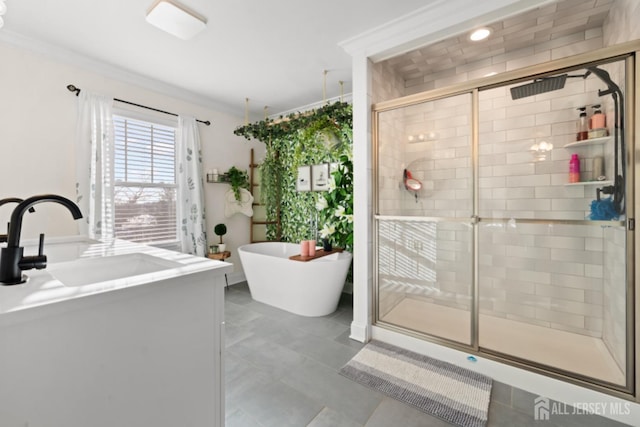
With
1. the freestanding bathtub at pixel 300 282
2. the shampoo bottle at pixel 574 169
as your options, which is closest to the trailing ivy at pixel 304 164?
the freestanding bathtub at pixel 300 282

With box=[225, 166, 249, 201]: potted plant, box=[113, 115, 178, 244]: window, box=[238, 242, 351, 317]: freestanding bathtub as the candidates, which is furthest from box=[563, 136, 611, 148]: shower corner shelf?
box=[113, 115, 178, 244]: window

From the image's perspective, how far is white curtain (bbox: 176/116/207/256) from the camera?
350cm

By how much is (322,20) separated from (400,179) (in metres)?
1.53

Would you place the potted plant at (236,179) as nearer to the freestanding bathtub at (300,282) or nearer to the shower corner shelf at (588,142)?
the freestanding bathtub at (300,282)

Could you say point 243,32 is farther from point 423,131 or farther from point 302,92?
point 423,131

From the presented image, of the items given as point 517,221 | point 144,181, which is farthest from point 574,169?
point 144,181

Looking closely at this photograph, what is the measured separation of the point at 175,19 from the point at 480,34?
2377mm

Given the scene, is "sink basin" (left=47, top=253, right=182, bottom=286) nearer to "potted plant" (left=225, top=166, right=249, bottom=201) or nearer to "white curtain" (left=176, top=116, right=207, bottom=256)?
"white curtain" (left=176, top=116, right=207, bottom=256)

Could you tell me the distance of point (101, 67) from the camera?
9.14ft

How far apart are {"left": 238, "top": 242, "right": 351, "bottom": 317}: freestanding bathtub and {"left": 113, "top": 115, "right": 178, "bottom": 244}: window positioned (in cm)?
115

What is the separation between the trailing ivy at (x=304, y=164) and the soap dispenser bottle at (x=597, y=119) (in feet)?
6.37

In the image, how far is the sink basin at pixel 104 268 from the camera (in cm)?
130

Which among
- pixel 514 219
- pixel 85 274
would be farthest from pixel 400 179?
pixel 85 274

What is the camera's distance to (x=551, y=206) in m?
2.17
